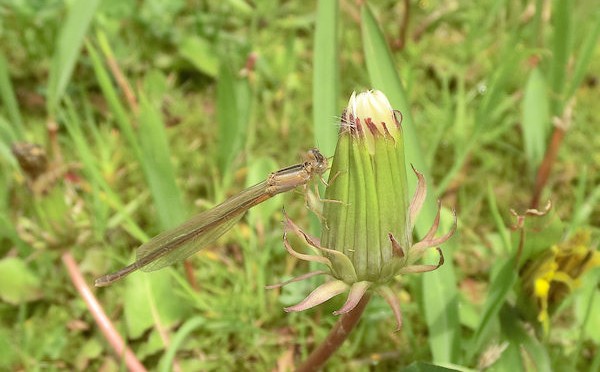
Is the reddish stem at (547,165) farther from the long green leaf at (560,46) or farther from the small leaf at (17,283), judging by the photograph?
the small leaf at (17,283)

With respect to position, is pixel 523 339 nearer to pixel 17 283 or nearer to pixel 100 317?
pixel 100 317

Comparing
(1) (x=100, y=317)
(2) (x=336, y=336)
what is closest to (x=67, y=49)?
(1) (x=100, y=317)

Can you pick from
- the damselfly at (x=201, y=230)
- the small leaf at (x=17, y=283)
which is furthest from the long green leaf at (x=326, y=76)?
the small leaf at (x=17, y=283)

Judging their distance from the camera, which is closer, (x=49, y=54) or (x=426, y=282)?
(x=426, y=282)

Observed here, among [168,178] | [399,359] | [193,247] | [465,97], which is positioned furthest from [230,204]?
[465,97]

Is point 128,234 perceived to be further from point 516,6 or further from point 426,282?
point 516,6

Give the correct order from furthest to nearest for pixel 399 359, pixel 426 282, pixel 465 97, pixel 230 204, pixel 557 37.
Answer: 1. pixel 465 97
2. pixel 557 37
3. pixel 399 359
4. pixel 426 282
5. pixel 230 204
